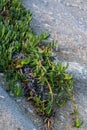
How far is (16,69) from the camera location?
4602 millimetres

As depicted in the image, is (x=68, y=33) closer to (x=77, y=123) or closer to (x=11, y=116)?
(x=77, y=123)

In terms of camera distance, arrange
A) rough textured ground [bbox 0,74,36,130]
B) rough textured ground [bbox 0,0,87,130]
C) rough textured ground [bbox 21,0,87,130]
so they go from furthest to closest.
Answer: rough textured ground [bbox 21,0,87,130] → rough textured ground [bbox 0,0,87,130] → rough textured ground [bbox 0,74,36,130]

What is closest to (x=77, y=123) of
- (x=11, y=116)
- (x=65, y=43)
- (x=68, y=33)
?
(x=11, y=116)

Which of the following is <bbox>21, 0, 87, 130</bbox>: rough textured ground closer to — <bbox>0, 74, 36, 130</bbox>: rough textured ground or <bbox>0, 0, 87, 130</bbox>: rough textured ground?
<bbox>0, 0, 87, 130</bbox>: rough textured ground

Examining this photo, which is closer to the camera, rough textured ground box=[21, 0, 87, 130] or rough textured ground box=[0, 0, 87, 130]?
rough textured ground box=[0, 0, 87, 130]

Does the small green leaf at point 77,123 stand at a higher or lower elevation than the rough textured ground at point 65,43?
lower

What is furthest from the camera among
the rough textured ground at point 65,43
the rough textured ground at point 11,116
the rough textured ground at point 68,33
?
the rough textured ground at point 68,33

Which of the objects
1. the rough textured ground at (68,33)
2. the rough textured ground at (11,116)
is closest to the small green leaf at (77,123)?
the rough textured ground at (68,33)

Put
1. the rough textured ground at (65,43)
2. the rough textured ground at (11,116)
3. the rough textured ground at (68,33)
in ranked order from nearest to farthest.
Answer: the rough textured ground at (11,116) < the rough textured ground at (65,43) < the rough textured ground at (68,33)

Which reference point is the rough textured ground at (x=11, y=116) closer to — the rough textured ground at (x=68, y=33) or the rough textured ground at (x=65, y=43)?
the rough textured ground at (x=65, y=43)

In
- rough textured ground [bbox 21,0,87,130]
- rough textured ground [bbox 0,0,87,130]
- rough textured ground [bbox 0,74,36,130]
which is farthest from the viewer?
rough textured ground [bbox 21,0,87,130]

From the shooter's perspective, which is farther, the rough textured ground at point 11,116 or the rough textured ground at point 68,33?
A: the rough textured ground at point 68,33

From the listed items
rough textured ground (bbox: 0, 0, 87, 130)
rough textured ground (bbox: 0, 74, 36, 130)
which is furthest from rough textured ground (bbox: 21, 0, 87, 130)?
rough textured ground (bbox: 0, 74, 36, 130)

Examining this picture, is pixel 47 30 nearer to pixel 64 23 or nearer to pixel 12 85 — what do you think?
pixel 64 23
